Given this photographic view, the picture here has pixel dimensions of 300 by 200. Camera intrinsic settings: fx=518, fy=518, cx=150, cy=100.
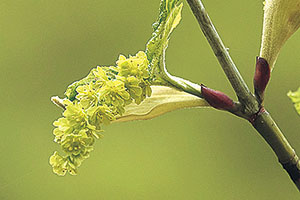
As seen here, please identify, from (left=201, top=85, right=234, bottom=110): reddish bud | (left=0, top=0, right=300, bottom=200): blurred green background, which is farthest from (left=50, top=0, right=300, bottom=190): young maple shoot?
(left=0, top=0, right=300, bottom=200): blurred green background

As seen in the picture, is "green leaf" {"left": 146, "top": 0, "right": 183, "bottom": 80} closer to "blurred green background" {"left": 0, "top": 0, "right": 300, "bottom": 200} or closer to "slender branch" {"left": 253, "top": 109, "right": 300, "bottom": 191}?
"slender branch" {"left": 253, "top": 109, "right": 300, "bottom": 191}

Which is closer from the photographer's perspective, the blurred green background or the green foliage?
the green foliage

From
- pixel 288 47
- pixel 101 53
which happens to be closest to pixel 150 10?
pixel 101 53

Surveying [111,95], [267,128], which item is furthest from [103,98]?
[267,128]

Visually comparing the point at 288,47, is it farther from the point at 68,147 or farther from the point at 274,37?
the point at 68,147

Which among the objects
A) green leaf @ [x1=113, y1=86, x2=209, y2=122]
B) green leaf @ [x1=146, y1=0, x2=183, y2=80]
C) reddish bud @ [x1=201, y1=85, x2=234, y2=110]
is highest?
green leaf @ [x1=146, y1=0, x2=183, y2=80]

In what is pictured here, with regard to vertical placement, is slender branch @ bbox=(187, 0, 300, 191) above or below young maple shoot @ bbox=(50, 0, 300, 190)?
below
